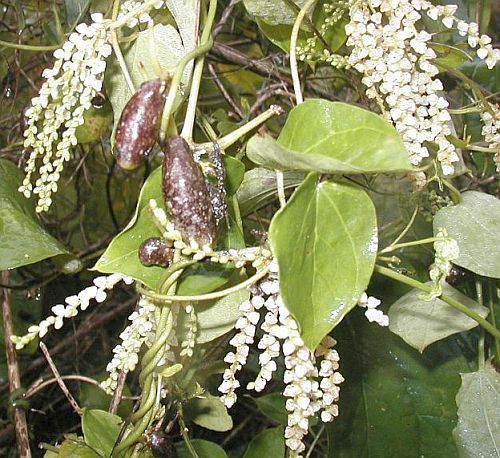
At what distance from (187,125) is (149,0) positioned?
0.42 feet

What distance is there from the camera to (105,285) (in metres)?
0.51

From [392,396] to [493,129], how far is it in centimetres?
36

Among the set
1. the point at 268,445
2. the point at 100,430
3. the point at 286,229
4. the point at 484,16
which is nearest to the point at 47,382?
the point at 100,430

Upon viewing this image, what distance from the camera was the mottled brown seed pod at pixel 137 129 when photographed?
0.44 meters

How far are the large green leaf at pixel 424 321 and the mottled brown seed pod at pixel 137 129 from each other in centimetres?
38

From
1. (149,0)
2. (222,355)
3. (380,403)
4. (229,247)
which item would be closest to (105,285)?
(229,247)

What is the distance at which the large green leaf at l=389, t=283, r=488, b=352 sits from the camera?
27.2 inches

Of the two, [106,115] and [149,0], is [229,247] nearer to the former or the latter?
[149,0]

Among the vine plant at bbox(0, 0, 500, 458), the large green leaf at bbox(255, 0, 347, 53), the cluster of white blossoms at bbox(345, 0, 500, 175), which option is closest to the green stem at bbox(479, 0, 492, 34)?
the vine plant at bbox(0, 0, 500, 458)

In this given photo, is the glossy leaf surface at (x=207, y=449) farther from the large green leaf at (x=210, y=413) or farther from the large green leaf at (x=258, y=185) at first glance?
the large green leaf at (x=258, y=185)

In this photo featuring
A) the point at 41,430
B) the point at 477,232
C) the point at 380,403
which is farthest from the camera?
the point at 41,430

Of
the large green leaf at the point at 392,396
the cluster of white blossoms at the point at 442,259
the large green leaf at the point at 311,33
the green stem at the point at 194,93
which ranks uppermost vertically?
the green stem at the point at 194,93

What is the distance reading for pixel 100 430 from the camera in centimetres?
69

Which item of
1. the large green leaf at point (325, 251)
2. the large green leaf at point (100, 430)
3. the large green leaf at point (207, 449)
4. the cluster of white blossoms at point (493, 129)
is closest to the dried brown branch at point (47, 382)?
the large green leaf at point (100, 430)
